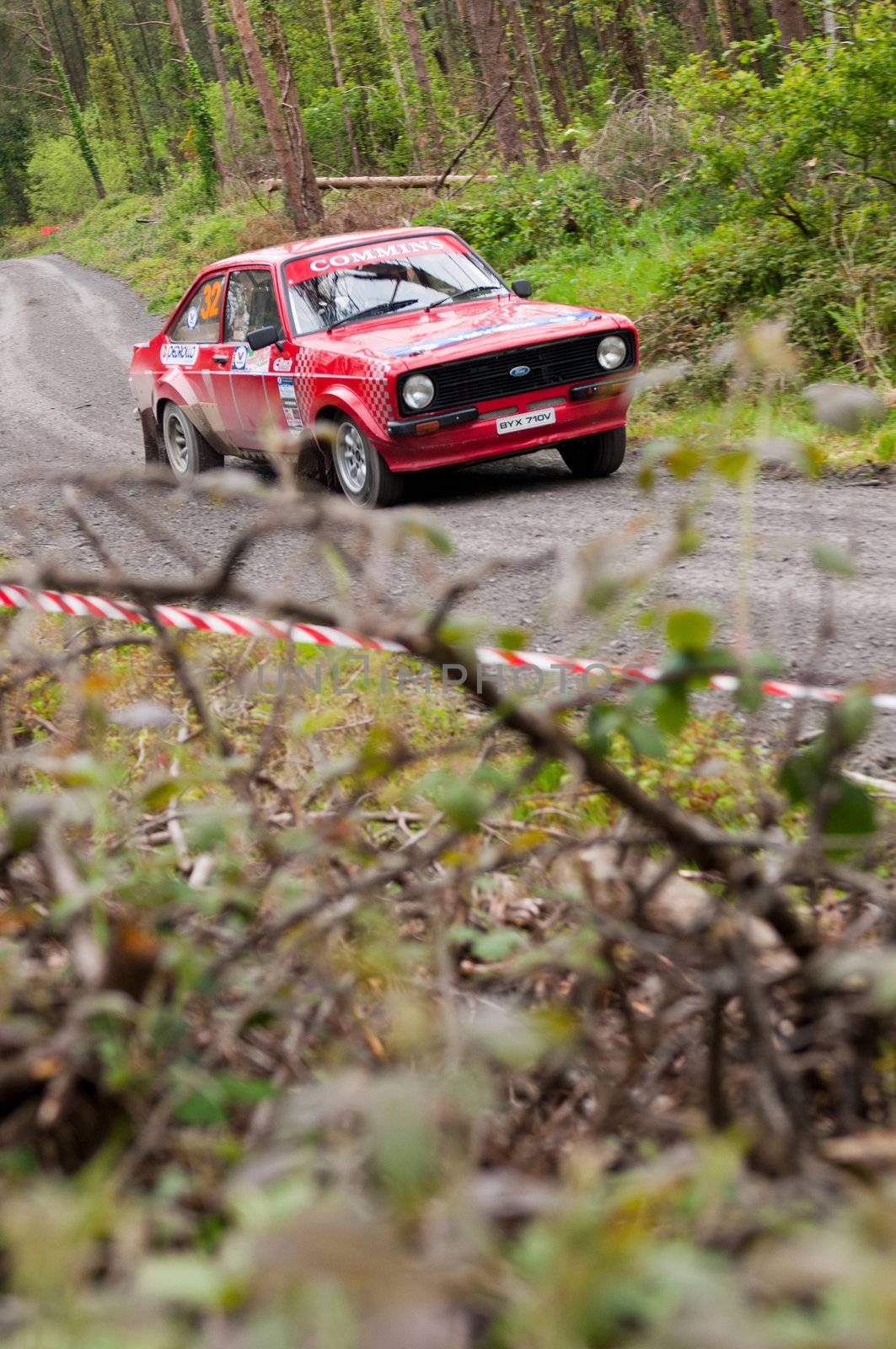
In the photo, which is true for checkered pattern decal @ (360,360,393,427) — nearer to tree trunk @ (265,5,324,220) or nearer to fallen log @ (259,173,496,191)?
fallen log @ (259,173,496,191)

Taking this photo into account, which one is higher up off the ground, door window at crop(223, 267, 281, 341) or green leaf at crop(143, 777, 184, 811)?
green leaf at crop(143, 777, 184, 811)

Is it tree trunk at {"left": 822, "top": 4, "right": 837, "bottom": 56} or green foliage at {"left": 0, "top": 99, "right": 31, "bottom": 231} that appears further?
green foliage at {"left": 0, "top": 99, "right": 31, "bottom": 231}

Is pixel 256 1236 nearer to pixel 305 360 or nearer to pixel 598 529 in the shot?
pixel 598 529

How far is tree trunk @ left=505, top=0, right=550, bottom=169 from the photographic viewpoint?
2330 cm

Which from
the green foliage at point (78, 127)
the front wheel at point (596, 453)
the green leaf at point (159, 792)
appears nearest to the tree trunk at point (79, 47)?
the green foliage at point (78, 127)

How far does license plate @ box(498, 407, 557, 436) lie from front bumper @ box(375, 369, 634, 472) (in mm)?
23

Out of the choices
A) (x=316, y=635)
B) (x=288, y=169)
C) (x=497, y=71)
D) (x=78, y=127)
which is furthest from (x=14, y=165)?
(x=316, y=635)

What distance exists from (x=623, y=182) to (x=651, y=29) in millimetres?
16702

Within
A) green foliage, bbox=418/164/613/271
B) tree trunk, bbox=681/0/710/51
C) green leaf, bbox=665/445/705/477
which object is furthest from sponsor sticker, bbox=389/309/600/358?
tree trunk, bbox=681/0/710/51

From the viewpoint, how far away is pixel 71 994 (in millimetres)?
1610

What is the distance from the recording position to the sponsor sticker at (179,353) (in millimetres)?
10180

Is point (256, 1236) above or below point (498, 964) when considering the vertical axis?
above

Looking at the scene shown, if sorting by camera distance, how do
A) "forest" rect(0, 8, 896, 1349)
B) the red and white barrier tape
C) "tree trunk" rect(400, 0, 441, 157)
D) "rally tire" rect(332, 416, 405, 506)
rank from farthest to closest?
"tree trunk" rect(400, 0, 441, 157) < "rally tire" rect(332, 416, 405, 506) < the red and white barrier tape < "forest" rect(0, 8, 896, 1349)

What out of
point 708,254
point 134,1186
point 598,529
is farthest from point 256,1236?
point 708,254
